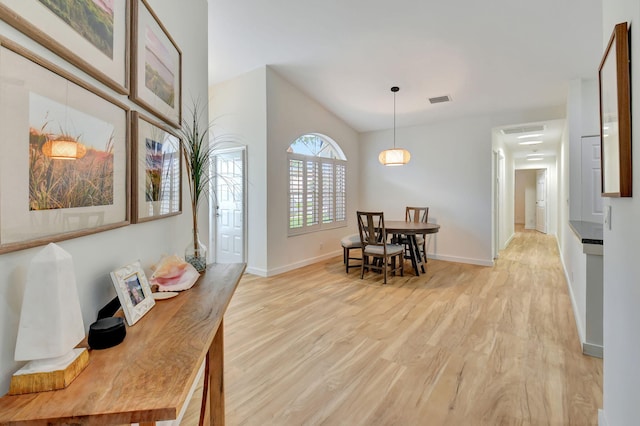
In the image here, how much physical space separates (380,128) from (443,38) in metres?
2.93

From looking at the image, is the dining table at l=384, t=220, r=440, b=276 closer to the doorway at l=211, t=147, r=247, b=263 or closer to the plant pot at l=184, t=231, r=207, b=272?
the doorway at l=211, t=147, r=247, b=263

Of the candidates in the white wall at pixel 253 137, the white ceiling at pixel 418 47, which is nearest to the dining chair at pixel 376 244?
the white wall at pixel 253 137

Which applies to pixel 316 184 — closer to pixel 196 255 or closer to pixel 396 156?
pixel 396 156

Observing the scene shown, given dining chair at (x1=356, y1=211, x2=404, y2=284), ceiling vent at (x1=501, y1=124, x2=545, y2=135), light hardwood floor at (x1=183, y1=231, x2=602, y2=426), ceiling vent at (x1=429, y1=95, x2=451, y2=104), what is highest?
ceiling vent at (x1=429, y1=95, x2=451, y2=104)

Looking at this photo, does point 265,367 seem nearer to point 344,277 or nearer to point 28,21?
point 28,21

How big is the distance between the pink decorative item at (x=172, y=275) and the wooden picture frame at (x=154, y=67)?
0.75 metres

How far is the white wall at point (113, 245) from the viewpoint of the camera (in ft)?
2.28

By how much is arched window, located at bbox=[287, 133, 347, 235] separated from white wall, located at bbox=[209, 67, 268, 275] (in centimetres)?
56

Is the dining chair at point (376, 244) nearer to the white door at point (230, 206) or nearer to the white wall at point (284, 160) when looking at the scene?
the white wall at point (284, 160)

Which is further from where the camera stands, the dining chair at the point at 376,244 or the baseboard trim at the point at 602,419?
the dining chair at the point at 376,244

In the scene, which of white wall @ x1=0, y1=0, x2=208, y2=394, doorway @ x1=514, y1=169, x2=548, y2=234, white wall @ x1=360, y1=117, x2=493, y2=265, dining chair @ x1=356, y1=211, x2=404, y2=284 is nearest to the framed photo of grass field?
white wall @ x1=0, y1=0, x2=208, y2=394

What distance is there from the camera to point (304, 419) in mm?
1618

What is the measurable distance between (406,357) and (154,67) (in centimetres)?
250

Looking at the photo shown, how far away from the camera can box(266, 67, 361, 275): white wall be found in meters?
4.40
